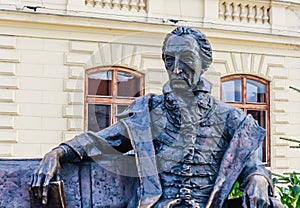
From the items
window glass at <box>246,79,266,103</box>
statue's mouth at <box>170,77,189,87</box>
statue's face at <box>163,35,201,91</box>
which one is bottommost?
statue's mouth at <box>170,77,189,87</box>

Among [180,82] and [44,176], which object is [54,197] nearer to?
[44,176]

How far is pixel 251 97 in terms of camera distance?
12133 millimetres

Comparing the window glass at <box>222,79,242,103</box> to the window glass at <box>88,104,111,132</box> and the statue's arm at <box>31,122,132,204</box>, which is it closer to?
the window glass at <box>88,104,111,132</box>

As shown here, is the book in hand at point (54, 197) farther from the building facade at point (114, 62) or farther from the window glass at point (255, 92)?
the window glass at point (255, 92)

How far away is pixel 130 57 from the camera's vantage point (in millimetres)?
10922

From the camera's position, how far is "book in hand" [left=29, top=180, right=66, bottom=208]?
2570mm

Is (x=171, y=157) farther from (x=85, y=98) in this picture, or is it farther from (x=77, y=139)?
(x=85, y=98)

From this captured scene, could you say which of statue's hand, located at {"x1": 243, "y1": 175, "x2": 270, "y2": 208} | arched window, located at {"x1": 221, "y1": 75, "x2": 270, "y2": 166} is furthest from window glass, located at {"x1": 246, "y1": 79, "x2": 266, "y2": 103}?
statue's hand, located at {"x1": 243, "y1": 175, "x2": 270, "y2": 208}

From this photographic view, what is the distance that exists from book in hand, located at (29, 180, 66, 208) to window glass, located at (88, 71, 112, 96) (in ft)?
26.2

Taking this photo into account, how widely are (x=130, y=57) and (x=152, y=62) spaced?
49 centimetres

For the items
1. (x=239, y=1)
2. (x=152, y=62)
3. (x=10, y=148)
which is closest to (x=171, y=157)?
(x=10, y=148)

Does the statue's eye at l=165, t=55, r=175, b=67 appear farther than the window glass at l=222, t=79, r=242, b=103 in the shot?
No

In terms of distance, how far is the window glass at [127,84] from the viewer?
428 inches

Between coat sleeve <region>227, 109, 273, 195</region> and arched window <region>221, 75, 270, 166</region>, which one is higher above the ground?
arched window <region>221, 75, 270, 166</region>
